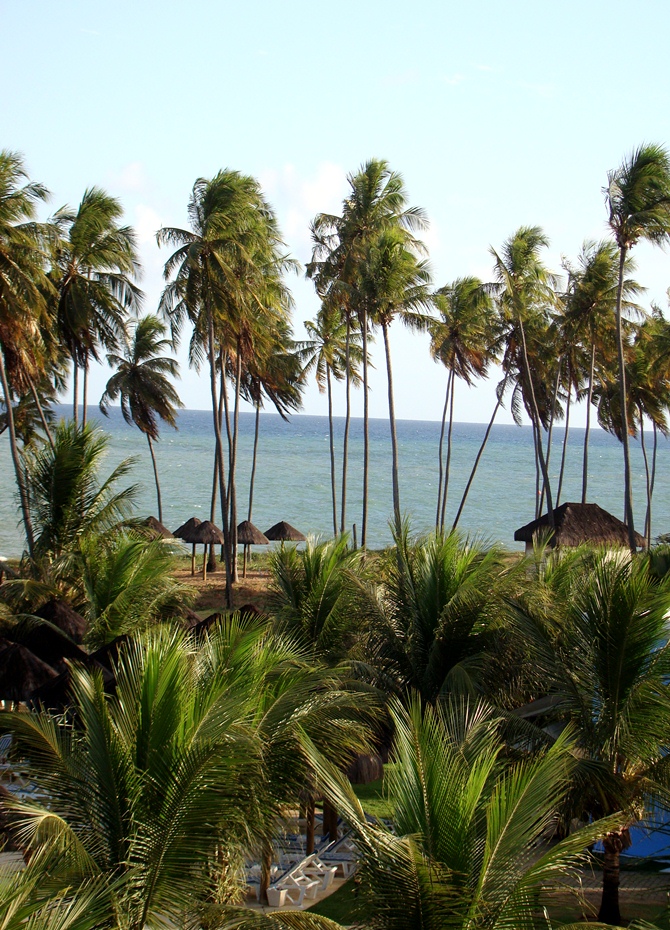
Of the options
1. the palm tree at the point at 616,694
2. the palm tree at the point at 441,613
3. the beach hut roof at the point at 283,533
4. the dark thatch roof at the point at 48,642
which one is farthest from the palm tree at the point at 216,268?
the palm tree at the point at 616,694

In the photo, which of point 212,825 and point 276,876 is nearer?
point 212,825

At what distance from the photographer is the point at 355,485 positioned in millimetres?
83875

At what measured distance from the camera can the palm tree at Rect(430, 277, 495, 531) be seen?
3142cm

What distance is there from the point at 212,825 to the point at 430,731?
1461 mm

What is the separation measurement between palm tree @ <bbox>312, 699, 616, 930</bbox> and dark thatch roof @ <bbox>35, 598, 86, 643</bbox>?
9813 mm

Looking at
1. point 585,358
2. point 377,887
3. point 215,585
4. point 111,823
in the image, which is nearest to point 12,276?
point 215,585

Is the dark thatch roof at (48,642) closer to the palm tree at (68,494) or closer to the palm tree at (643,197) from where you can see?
the palm tree at (68,494)

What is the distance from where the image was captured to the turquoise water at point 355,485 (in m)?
60.0

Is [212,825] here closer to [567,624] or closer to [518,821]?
[518,821]

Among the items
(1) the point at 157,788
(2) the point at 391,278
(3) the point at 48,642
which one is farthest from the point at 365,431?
(1) the point at 157,788

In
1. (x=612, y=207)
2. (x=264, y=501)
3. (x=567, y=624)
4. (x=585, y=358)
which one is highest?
(x=612, y=207)

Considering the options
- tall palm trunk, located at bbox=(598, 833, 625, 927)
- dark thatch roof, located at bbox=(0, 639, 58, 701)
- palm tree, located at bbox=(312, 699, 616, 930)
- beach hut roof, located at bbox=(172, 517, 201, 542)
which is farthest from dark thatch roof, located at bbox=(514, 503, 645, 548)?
palm tree, located at bbox=(312, 699, 616, 930)

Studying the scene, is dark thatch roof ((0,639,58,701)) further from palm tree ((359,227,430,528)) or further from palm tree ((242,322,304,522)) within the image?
palm tree ((242,322,304,522))

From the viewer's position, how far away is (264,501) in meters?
68.7
